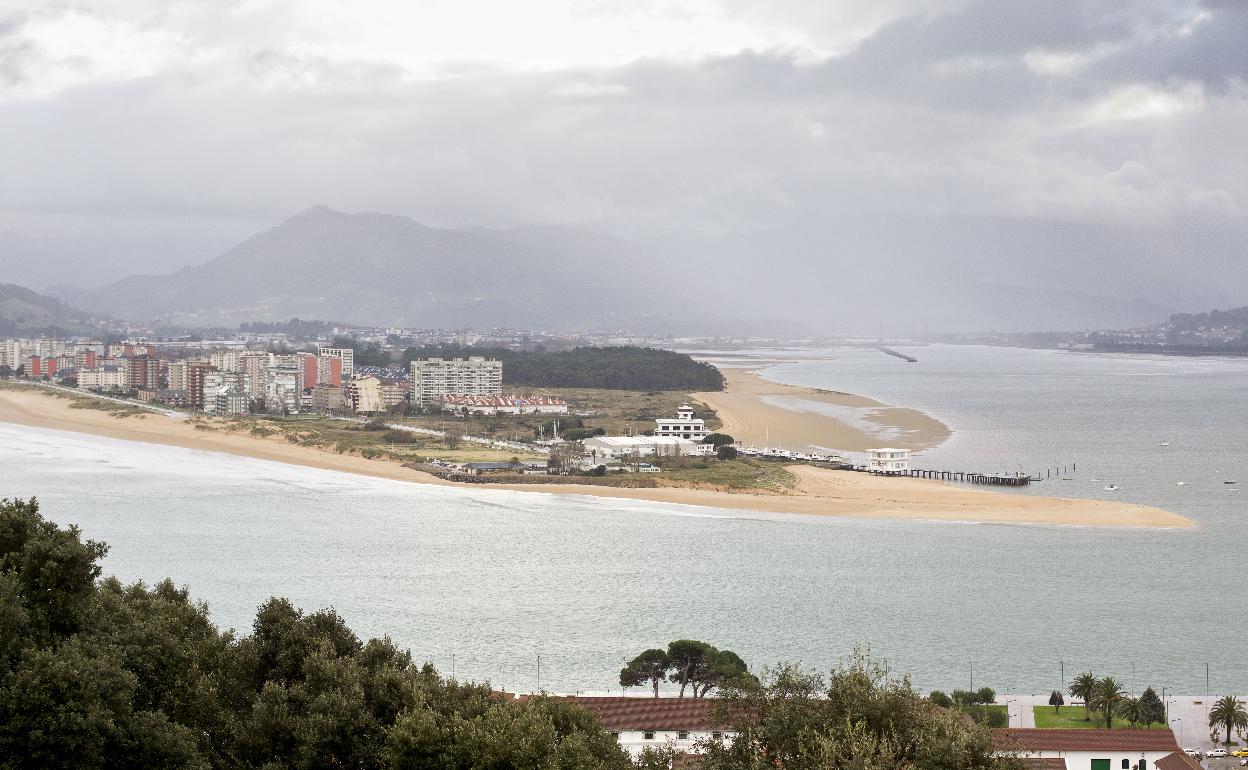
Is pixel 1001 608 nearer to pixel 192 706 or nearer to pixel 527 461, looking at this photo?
pixel 192 706

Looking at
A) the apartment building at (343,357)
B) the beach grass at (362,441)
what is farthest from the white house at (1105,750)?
the apartment building at (343,357)

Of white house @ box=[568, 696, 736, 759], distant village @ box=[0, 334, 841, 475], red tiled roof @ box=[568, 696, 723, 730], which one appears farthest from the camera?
distant village @ box=[0, 334, 841, 475]

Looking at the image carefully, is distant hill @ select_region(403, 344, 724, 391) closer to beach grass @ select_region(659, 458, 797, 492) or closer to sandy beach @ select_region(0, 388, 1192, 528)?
sandy beach @ select_region(0, 388, 1192, 528)

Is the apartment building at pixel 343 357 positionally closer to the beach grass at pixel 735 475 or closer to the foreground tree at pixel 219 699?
the beach grass at pixel 735 475

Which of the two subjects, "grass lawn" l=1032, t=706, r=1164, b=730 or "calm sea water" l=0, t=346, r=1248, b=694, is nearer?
"grass lawn" l=1032, t=706, r=1164, b=730

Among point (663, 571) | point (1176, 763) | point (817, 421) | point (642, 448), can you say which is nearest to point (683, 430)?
point (642, 448)

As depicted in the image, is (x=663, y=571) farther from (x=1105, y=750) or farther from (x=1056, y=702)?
(x=1105, y=750)

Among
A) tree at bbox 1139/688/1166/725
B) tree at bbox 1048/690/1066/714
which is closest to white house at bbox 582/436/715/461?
tree at bbox 1048/690/1066/714
